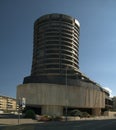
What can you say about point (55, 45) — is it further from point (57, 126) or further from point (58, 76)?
point (57, 126)

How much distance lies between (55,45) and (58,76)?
2670cm

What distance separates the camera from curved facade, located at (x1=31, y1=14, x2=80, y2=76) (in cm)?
13975

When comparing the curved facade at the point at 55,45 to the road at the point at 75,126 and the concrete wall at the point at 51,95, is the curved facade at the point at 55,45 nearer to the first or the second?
the concrete wall at the point at 51,95

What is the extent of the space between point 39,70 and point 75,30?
31469 mm

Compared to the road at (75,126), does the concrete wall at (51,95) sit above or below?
above

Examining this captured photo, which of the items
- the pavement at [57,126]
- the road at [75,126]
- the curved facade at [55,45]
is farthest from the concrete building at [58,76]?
the road at [75,126]

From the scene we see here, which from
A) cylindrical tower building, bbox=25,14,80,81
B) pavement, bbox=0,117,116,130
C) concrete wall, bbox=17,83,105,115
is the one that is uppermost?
cylindrical tower building, bbox=25,14,80,81

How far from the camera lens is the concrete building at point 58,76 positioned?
98594 mm

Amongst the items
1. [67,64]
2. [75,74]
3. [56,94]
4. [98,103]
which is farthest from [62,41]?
[56,94]

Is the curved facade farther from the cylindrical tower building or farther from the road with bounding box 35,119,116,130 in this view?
the road with bounding box 35,119,116,130

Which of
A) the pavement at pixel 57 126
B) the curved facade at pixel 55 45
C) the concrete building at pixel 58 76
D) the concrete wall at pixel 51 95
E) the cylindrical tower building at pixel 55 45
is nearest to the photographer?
the pavement at pixel 57 126

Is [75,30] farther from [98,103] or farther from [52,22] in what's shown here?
[98,103]

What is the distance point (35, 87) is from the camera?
97.6 m

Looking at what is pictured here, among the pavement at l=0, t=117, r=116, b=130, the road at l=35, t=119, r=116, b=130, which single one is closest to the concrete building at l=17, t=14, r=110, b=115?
the pavement at l=0, t=117, r=116, b=130
